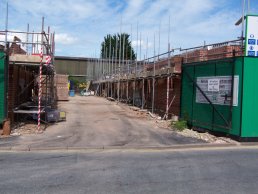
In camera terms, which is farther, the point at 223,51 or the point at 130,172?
the point at 223,51

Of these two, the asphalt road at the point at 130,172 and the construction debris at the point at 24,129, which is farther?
the construction debris at the point at 24,129

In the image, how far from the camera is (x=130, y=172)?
29.2 ft

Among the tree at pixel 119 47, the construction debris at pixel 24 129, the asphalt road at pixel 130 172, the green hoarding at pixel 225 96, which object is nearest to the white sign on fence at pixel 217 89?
the green hoarding at pixel 225 96

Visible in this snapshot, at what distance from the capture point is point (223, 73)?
51.1 feet

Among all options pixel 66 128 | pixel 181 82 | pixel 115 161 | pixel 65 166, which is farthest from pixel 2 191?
pixel 181 82

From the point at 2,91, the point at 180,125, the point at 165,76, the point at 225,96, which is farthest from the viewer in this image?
the point at 165,76

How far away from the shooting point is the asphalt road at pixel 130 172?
750cm

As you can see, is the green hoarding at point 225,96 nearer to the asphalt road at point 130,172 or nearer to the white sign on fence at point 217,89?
the white sign on fence at point 217,89

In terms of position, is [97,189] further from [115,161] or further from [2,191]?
[115,161]

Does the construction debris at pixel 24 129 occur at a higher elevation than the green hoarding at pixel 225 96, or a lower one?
lower

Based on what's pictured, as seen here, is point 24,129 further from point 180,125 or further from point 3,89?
point 180,125

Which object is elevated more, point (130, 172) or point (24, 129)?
point (24, 129)

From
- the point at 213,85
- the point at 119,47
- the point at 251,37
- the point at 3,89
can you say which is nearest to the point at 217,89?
the point at 213,85

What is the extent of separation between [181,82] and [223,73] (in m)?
4.00
